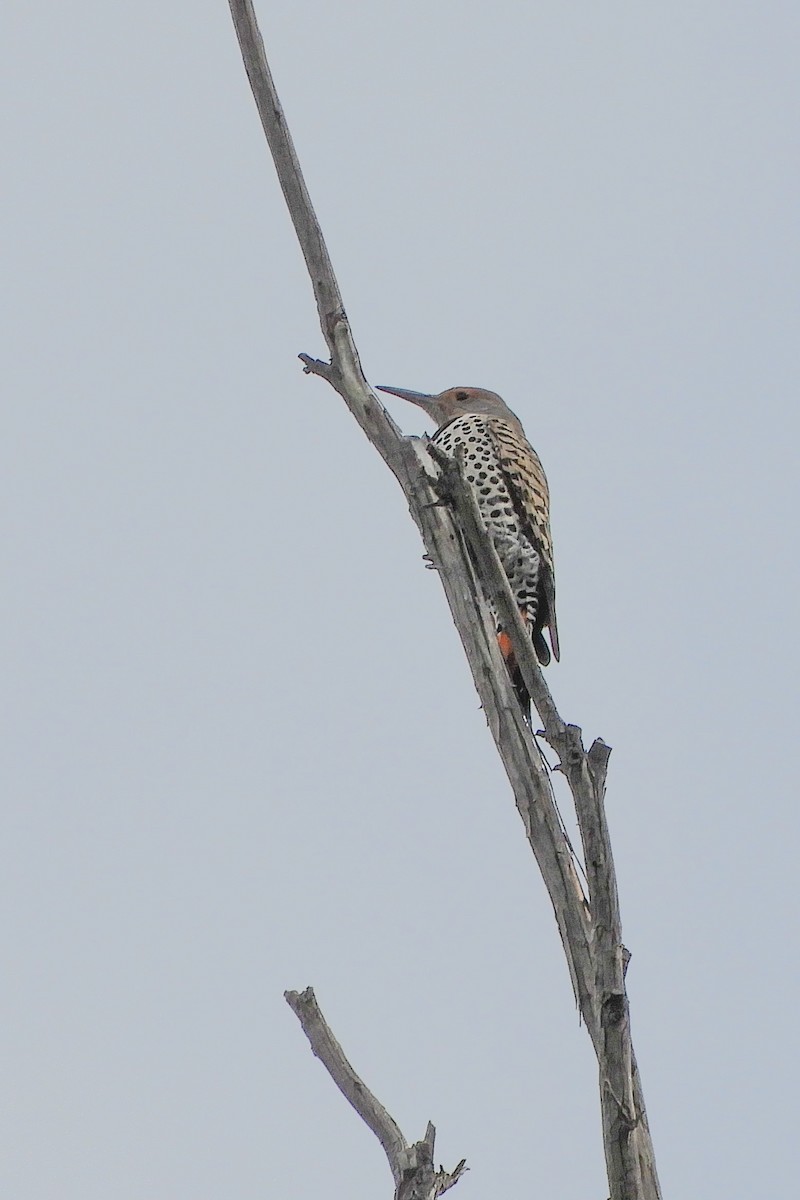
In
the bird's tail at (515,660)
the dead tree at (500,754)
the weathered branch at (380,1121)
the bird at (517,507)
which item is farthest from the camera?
the bird at (517,507)

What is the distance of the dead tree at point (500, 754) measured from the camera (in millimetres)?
4000

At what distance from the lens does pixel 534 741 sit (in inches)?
187

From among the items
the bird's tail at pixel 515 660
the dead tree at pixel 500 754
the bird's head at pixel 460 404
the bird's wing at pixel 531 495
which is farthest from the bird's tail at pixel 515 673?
the bird's head at pixel 460 404

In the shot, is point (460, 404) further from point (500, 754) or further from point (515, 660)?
point (500, 754)

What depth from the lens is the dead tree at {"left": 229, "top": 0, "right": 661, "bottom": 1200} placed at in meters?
4.00

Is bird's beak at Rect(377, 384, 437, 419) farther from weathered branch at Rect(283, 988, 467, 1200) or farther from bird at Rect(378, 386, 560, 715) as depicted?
weathered branch at Rect(283, 988, 467, 1200)

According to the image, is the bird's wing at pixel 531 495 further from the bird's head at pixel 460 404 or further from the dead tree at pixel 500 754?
the dead tree at pixel 500 754

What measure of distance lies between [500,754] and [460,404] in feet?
13.5

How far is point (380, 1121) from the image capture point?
15.0ft

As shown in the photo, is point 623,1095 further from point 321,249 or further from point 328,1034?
point 321,249

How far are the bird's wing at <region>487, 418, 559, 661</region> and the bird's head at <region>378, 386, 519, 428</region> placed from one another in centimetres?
55

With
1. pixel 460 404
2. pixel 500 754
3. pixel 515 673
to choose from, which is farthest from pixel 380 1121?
pixel 460 404

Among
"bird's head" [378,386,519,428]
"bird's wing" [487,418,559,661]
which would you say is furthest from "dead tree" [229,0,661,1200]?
"bird's head" [378,386,519,428]

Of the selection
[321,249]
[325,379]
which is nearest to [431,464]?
[325,379]
